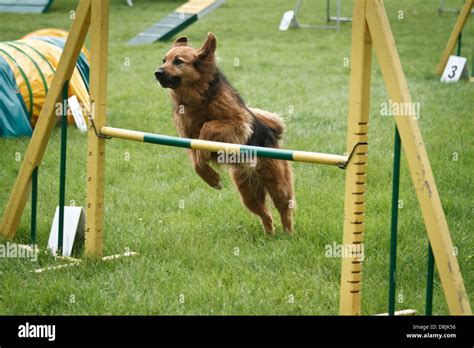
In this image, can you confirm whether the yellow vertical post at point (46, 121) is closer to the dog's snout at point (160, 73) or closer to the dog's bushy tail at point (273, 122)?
the dog's snout at point (160, 73)

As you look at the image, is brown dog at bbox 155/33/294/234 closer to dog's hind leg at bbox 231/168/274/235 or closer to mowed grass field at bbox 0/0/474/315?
dog's hind leg at bbox 231/168/274/235

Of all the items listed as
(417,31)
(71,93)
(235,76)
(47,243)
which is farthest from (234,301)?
(417,31)

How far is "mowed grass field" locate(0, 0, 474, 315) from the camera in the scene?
4.15 m

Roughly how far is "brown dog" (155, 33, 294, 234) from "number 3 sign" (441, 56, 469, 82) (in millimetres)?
5842

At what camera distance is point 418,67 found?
1166cm

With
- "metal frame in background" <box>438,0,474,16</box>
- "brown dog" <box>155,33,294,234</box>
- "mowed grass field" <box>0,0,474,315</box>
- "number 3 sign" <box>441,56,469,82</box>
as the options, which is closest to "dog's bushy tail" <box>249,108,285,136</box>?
"brown dog" <box>155,33,294,234</box>

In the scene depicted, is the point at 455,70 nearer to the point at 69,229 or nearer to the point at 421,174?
the point at 69,229

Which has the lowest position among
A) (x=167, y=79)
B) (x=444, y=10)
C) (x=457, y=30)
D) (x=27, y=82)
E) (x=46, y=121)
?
(x=46, y=121)

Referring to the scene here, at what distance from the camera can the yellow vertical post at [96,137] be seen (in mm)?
4539

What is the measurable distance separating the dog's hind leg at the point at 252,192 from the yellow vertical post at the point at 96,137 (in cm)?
96

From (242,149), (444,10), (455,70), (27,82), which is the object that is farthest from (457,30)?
(444,10)

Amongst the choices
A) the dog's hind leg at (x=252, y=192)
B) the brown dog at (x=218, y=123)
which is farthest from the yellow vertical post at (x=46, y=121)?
the dog's hind leg at (x=252, y=192)

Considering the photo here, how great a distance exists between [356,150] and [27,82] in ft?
18.1

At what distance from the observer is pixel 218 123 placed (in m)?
4.99
